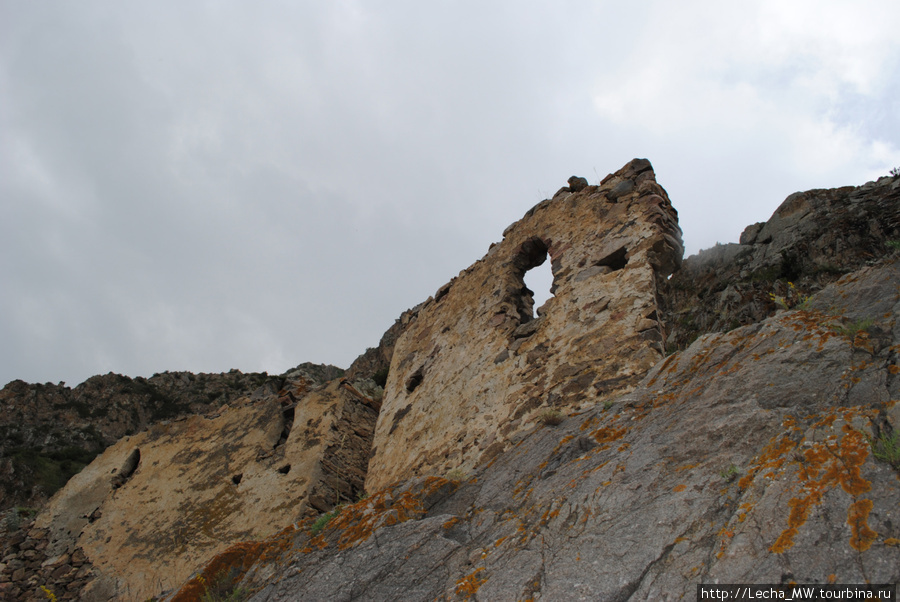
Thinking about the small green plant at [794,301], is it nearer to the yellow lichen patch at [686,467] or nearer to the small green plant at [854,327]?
the small green plant at [854,327]

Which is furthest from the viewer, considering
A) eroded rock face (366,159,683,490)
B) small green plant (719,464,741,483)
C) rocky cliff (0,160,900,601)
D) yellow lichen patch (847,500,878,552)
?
eroded rock face (366,159,683,490)

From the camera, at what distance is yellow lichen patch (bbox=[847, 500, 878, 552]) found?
1.89 meters

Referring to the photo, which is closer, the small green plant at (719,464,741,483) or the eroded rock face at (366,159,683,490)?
the small green plant at (719,464,741,483)

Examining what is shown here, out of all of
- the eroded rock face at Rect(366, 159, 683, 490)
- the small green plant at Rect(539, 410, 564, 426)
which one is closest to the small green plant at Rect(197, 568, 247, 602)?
the eroded rock face at Rect(366, 159, 683, 490)

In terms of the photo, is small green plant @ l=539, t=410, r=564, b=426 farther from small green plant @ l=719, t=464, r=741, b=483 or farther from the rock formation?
the rock formation

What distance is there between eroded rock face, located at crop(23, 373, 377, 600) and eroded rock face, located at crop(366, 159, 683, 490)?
2.12 ft

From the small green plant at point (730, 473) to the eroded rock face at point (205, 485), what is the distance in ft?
15.4

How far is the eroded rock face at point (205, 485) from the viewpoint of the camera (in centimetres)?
659

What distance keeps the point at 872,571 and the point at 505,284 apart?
562 cm

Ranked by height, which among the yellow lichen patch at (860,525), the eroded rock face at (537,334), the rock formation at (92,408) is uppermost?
the rock formation at (92,408)

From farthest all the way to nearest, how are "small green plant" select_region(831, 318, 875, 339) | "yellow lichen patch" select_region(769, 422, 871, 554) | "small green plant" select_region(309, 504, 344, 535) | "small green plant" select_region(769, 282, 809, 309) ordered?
"small green plant" select_region(309, 504, 344, 535), "small green plant" select_region(769, 282, 809, 309), "small green plant" select_region(831, 318, 875, 339), "yellow lichen patch" select_region(769, 422, 871, 554)

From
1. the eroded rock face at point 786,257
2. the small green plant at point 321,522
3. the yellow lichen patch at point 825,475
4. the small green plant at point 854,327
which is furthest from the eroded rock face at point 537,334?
the eroded rock face at point 786,257

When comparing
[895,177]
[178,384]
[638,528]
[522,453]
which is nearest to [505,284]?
[522,453]

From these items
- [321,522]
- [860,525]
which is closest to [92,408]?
[321,522]
